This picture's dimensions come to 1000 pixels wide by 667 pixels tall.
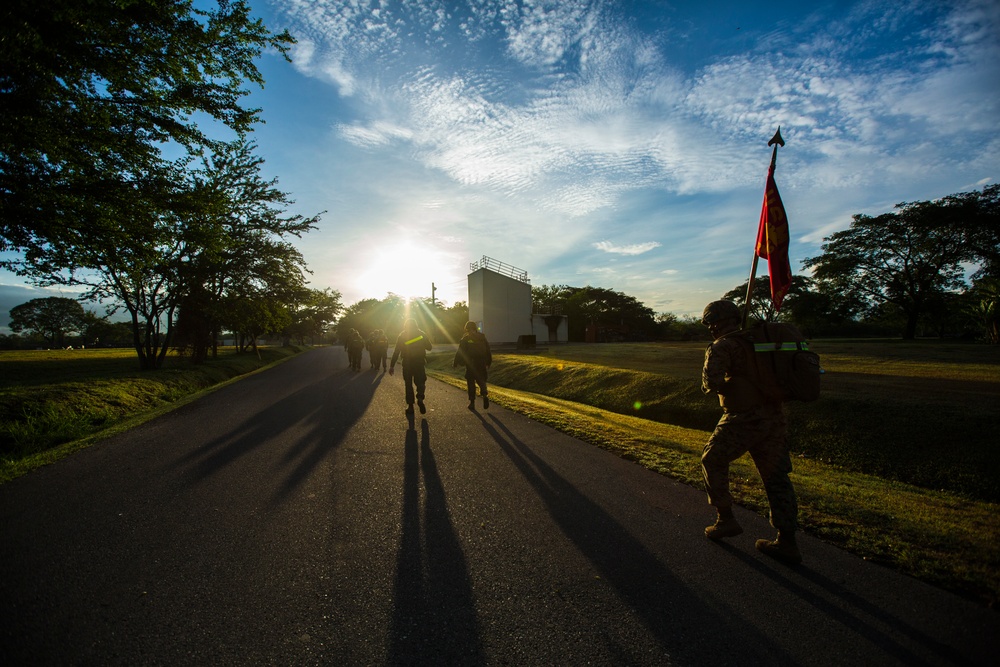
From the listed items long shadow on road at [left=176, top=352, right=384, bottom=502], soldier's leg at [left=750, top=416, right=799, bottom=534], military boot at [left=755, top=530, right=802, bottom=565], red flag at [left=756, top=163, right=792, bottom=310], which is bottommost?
long shadow on road at [left=176, top=352, right=384, bottom=502]

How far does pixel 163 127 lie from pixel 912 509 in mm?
13918

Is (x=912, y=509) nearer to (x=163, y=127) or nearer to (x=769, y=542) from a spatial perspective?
(x=769, y=542)

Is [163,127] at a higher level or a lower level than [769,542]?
higher

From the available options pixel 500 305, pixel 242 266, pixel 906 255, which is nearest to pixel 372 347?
pixel 242 266

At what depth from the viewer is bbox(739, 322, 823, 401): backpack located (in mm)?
3271

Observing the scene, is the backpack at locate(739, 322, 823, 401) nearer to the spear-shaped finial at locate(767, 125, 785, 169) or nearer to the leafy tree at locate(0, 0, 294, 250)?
the spear-shaped finial at locate(767, 125, 785, 169)

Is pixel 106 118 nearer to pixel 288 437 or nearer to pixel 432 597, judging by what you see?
pixel 288 437

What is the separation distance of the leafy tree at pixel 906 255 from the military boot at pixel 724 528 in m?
45.7

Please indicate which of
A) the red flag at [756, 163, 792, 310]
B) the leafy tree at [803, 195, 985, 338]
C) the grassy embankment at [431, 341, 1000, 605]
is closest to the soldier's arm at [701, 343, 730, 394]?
the grassy embankment at [431, 341, 1000, 605]

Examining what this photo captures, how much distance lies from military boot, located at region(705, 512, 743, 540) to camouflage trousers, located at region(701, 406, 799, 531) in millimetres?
72

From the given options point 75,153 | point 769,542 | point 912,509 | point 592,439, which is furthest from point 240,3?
point 912,509

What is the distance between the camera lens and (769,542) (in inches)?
132

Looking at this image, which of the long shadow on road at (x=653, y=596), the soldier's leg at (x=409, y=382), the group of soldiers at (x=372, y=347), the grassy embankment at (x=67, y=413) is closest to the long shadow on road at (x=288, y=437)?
the soldier's leg at (x=409, y=382)

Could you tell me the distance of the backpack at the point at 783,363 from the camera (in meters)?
3.27
